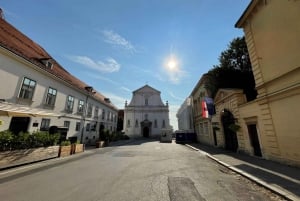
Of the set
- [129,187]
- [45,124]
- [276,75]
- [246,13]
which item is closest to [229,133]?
[276,75]

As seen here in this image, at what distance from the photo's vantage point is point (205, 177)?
640 cm

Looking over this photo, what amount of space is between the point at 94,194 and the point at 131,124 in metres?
41.1

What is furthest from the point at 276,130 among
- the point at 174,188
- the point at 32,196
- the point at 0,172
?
the point at 0,172

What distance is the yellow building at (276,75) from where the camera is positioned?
7.63 metres

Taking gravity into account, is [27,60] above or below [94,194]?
above

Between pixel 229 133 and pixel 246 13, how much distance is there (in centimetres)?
1053

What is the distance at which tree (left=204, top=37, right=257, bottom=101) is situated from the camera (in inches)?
680

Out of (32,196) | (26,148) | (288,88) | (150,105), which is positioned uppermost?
(150,105)

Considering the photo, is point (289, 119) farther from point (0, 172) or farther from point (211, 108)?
point (0, 172)

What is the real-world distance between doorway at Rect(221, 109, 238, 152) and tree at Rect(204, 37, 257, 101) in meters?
4.20

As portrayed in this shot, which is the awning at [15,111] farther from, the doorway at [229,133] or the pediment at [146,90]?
the pediment at [146,90]

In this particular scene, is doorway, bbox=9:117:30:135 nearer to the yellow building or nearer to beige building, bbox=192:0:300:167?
beige building, bbox=192:0:300:167

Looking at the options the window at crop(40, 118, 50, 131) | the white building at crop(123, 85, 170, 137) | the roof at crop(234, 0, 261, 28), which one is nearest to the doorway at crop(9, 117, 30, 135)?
the window at crop(40, 118, 50, 131)

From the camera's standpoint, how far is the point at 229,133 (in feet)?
49.3
